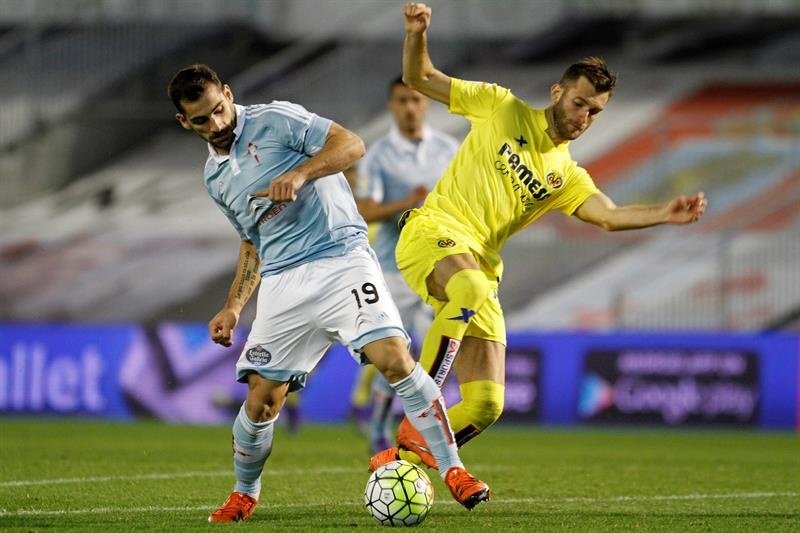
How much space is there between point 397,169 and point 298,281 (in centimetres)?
433

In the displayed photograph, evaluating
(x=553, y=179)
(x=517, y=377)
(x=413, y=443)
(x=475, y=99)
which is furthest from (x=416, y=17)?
(x=517, y=377)

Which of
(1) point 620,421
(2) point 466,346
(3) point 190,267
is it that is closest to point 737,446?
(1) point 620,421

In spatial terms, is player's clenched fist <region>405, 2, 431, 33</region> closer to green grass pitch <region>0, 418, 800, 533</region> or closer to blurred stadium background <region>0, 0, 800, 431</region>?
green grass pitch <region>0, 418, 800, 533</region>

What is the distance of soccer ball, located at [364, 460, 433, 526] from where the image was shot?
20.2 ft

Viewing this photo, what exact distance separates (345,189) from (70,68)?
1750 centimetres

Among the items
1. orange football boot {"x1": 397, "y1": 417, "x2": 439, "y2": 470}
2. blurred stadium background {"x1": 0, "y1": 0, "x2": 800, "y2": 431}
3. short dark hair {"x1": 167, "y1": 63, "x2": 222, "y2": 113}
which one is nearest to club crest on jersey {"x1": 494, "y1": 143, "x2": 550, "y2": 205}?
orange football boot {"x1": 397, "y1": 417, "x2": 439, "y2": 470}

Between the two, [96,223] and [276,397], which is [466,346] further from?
[96,223]

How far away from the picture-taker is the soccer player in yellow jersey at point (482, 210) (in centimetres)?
714

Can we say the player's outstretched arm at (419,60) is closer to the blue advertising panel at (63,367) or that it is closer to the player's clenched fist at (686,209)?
the player's clenched fist at (686,209)

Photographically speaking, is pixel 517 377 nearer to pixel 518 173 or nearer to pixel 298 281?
pixel 518 173

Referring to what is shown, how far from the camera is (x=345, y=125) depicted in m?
22.4

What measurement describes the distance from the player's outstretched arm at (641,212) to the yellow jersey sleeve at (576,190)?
31 mm

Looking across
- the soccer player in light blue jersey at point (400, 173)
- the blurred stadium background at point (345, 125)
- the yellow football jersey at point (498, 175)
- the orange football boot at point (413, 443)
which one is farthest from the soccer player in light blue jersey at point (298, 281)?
the blurred stadium background at point (345, 125)

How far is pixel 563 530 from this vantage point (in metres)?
6.21
